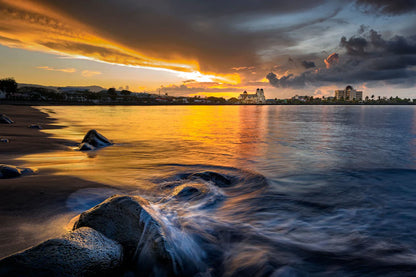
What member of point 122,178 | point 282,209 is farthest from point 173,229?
point 122,178

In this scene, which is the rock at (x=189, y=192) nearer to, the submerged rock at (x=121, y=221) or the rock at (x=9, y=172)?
the submerged rock at (x=121, y=221)

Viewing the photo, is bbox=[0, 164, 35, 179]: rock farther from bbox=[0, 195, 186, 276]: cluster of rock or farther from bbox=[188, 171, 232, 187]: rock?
bbox=[188, 171, 232, 187]: rock

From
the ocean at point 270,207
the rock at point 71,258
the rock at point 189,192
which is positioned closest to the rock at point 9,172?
the ocean at point 270,207

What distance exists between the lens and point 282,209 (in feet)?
17.3

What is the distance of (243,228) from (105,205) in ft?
8.59

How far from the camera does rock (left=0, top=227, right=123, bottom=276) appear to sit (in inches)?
81.0

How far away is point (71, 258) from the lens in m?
2.28

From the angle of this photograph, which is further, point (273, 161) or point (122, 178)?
point (273, 161)

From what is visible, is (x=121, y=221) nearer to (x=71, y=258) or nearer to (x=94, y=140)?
(x=71, y=258)

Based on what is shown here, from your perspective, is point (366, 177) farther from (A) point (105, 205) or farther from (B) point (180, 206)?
(A) point (105, 205)

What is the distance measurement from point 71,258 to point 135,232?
813mm

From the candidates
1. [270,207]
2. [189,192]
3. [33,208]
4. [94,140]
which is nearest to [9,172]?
[33,208]

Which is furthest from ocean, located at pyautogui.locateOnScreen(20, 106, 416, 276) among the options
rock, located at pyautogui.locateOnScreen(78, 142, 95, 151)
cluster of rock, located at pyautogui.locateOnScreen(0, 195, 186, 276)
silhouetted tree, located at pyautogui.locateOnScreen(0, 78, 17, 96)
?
silhouetted tree, located at pyautogui.locateOnScreen(0, 78, 17, 96)

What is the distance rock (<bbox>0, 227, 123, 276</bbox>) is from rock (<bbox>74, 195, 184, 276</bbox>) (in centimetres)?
15
